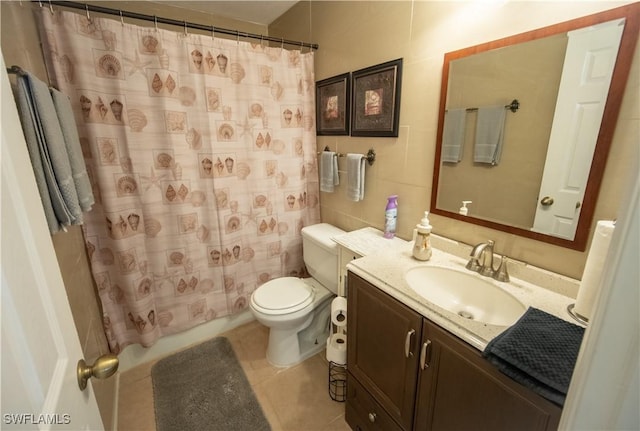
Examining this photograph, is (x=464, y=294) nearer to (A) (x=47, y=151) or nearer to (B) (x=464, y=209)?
(B) (x=464, y=209)

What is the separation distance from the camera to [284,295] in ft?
5.82

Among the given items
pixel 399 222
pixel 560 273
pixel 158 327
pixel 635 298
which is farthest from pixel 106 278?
pixel 560 273

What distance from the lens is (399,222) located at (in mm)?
1586

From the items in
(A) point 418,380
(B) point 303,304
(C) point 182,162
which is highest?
(C) point 182,162

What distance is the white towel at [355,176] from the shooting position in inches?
66.4

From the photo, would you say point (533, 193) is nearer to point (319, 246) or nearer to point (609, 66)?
point (609, 66)

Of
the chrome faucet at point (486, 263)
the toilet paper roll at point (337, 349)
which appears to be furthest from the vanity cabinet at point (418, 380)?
the chrome faucet at point (486, 263)

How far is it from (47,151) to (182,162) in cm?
81

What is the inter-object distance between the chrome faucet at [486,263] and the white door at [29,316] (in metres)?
1.23

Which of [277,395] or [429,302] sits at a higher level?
[429,302]

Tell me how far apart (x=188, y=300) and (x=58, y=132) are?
4.25 feet

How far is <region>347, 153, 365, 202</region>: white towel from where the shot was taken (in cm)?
169

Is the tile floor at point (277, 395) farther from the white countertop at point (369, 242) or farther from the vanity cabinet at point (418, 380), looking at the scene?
the white countertop at point (369, 242)

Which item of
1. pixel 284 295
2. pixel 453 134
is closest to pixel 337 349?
pixel 284 295
